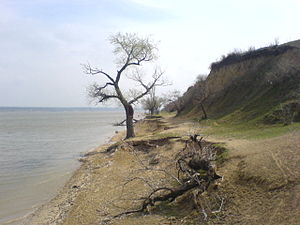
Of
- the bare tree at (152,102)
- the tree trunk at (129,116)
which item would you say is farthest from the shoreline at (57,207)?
the bare tree at (152,102)

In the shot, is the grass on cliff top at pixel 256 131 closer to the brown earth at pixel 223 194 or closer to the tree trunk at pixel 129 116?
the brown earth at pixel 223 194

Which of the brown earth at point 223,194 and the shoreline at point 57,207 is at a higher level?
the brown earth at point 223,194

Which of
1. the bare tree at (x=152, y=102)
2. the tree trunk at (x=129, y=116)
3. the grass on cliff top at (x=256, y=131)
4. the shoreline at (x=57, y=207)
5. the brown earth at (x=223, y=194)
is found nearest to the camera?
the brown earth at (x=223, y=194)

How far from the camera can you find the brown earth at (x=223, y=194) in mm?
5277

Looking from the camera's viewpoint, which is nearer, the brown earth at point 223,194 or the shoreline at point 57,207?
the brown earth at point 223,194

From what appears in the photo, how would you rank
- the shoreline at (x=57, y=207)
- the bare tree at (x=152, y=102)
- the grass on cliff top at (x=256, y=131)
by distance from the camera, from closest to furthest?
the shoreline at (x=57, y=207), the grass on cliff top at (x=256, y=131), the bare tree at (x=152, y=102)

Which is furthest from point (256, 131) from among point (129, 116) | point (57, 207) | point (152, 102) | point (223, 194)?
point (152, 102)

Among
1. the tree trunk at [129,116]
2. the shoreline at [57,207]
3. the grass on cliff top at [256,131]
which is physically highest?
the tree trunk at [129,116]

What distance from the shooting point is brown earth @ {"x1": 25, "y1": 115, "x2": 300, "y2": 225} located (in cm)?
528

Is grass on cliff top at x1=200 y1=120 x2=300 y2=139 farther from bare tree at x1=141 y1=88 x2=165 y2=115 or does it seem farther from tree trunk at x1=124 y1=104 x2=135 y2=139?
bare tree at x1=141 y1=88 x2=165 y2=115

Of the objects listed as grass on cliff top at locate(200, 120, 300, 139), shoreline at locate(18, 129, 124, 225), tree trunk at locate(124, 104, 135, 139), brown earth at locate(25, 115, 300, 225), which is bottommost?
shoreline at locate(18, 129, 124, 225)

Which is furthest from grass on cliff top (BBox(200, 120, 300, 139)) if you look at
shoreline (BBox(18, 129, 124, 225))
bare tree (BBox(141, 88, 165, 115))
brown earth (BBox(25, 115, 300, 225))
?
bare tree (BBox(141, 88, 165, 115))

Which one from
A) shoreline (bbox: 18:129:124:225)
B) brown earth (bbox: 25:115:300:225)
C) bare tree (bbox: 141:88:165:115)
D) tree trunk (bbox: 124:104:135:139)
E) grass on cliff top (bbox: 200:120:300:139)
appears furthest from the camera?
bare tree (bbox: 141:88:165:115)

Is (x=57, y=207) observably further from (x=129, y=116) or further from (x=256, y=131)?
(x=129, y=116)
